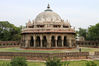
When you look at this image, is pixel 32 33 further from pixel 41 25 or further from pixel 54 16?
pixel 54 16

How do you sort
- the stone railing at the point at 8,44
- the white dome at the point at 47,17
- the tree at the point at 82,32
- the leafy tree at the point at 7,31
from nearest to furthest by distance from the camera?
the white dome at the point at 47,17 < the stone railing at the point at 8,44 < the leafy tree at the point at 7,31 < the tree at the point at 82,32

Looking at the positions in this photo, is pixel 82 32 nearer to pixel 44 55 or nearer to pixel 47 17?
pixel 47 17

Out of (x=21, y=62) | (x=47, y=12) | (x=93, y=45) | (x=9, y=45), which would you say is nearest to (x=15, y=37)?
(x=9, y=45)

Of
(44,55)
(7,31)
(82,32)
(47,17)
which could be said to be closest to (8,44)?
(7,31)

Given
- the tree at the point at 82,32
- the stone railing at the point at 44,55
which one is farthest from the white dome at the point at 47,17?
the tree at the point at 82,32

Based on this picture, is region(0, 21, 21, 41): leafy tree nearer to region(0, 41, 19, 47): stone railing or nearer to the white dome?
region(0, 41, 19, 47): stone railing

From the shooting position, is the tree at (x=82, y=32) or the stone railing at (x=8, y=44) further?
the tree at (x=82, y=32)

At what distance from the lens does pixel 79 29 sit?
64438 millimetres

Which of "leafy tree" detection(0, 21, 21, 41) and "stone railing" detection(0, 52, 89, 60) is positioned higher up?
"leafy tree" detection(0, 21, 21, 41)

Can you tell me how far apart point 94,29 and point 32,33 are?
60.8ft

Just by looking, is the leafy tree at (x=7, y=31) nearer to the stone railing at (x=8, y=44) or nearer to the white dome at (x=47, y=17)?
the stone railing at (x=8, y=44)

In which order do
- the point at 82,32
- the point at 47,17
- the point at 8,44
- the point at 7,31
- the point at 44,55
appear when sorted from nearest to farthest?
the point at 44,55 → the point at 47,17 → the point at 8,44 → the point at 7,31 → the point at 82,32

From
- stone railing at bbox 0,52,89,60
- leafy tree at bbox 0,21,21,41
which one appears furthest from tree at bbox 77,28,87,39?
stone railing at bbox 0,52,89,60

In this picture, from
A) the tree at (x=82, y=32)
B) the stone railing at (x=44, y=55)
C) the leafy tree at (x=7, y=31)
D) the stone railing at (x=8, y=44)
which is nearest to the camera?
the stone railing at (x=44, y=55)
